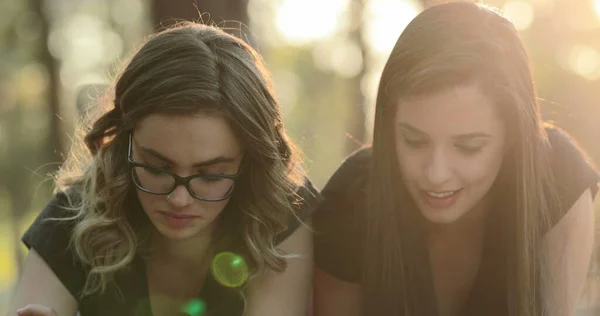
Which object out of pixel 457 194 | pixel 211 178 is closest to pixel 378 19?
pixel 457 194

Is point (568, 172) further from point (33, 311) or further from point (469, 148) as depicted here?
point (33, 311)

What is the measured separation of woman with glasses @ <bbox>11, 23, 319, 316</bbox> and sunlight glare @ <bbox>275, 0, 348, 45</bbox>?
38.1 ft

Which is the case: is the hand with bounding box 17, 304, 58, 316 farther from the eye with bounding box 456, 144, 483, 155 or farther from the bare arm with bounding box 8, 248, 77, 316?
the eye with bounding box 456, 144, 483, 155

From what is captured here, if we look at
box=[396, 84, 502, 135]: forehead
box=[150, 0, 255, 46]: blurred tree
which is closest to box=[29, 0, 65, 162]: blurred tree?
box=[150, 0, 255, 46]: blurred tree

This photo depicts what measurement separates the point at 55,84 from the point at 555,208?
399 inches

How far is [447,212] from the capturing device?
9.22 ft

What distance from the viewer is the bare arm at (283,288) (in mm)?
3076

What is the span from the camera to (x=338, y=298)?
3.22 metres

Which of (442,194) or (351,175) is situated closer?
(442,194)

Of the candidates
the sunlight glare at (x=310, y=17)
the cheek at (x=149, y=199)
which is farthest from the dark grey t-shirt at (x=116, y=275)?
the sunlight glare at (x=310, y=17)

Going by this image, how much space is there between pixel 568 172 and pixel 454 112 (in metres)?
0.68

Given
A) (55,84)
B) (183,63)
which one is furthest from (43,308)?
(55,84)

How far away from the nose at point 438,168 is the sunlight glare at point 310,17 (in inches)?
468

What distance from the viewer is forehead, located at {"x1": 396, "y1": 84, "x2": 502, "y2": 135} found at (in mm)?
2660
